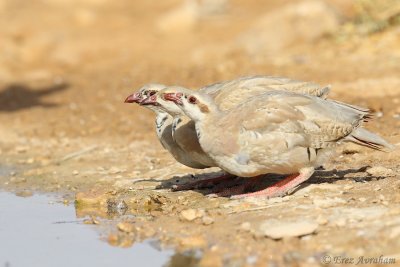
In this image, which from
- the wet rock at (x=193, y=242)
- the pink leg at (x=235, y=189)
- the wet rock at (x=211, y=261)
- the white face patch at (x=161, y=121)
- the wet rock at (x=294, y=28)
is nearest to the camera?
the wet rock at (x=211, y=261)

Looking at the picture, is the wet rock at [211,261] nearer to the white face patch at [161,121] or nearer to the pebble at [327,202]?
the pebble at [327,202]

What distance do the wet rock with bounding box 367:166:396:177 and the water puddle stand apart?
8.00 ft

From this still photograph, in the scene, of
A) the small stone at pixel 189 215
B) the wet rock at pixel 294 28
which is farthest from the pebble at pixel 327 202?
the wet rock at pixel 294 28

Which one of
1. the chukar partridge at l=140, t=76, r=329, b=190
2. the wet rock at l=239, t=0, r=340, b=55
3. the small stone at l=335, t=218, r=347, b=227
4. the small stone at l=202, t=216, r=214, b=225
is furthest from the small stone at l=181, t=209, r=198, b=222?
the wet rock at l=239, t=0, r=340, b=55

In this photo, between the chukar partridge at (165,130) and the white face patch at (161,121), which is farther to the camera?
the white face patch at (161,121)

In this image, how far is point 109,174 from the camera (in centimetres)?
973

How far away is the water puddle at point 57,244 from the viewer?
650cm

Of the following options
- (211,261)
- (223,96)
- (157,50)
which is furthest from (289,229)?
(157,50)

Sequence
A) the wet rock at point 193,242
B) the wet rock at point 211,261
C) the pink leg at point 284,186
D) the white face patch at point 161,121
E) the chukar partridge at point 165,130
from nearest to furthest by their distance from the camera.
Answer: the wet rock at point 211,261
the wet rock at point 193,242
the pink leg at point 284,186
the chukar partridge at point 165,130
the white face patch at point 161,121

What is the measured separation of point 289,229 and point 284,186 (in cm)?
121

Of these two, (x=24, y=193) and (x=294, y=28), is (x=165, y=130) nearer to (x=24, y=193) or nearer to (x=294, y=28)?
(x=24, y=193)
